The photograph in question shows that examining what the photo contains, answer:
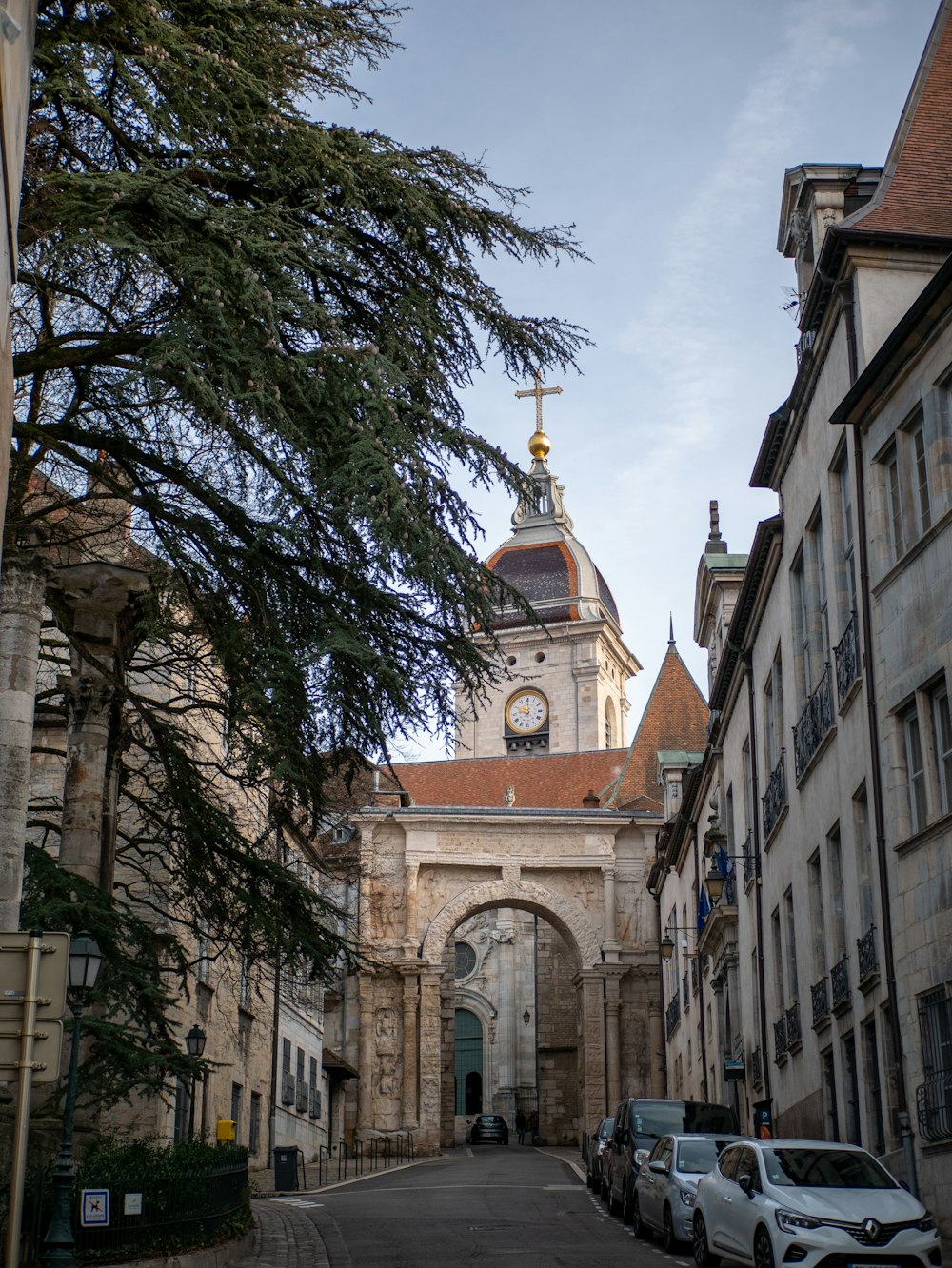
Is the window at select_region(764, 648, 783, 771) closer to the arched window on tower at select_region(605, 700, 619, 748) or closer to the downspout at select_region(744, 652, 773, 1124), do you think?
the downspout at select_region(744, 652, 773, 1124)

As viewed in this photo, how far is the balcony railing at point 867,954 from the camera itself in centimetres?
1582

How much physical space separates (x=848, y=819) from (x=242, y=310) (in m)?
8.67

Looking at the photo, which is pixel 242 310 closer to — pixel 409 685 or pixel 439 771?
pixel 409 685

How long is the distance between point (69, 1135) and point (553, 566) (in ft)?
265

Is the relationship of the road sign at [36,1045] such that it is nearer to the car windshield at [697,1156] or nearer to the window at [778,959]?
the car windshield at [697,1156]

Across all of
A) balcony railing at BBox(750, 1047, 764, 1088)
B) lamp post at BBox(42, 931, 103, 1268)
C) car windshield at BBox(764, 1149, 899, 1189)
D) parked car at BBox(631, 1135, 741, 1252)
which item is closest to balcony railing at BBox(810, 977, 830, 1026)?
parked car at BBox(631, 1135, 741, 1252)

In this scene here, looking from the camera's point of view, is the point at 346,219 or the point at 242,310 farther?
the point at 346,219

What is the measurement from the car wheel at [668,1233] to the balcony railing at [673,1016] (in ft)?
83.7

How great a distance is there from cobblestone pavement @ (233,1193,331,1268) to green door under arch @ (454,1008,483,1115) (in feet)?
154

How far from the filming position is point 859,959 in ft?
54.0

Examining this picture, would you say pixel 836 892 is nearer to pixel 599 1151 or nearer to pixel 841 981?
pixel 841 981

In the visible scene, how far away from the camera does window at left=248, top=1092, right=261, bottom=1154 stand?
31.5m

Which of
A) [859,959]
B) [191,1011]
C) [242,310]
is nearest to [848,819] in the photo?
[859,959]

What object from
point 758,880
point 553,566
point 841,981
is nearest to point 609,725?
point 553,566
